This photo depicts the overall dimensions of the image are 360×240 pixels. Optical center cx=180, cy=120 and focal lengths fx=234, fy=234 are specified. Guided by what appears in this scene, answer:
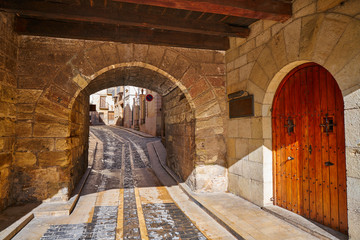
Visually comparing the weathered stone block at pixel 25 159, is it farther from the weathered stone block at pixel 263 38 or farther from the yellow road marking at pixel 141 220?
the weathered stone block at pixel 263 38

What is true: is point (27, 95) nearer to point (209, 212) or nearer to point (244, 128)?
point (209, 212)

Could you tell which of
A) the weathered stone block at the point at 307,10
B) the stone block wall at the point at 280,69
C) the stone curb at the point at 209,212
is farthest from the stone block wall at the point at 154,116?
the weathered stone block at the point at 307,10

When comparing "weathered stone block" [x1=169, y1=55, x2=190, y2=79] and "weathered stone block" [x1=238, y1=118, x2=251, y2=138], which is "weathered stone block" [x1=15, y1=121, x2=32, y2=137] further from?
"weathered stone block" [x1=238, y1=118, x2=251, y2=138]

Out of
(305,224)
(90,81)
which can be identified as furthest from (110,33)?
(305,224)

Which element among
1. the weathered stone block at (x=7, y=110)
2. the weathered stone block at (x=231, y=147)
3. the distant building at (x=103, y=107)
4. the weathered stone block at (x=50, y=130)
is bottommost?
the weathered stone block at (x=231, y=147)

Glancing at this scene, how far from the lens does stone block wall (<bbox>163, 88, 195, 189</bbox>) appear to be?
513 cm

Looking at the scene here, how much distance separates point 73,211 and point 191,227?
2.02 m

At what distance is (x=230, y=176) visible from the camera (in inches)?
186

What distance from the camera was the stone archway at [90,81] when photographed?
160 inches

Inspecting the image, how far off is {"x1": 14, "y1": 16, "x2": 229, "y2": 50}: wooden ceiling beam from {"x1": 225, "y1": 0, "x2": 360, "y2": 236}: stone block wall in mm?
776

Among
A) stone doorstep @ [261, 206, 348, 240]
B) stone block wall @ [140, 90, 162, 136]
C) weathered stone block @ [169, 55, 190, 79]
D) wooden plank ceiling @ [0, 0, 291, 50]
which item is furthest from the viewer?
stone block wall @ [140, 90, 162, 136]

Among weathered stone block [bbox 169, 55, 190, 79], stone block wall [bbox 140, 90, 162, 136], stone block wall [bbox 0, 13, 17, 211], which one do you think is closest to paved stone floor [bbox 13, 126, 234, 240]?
stone block wall [bbox 0, 13, 17, 211]

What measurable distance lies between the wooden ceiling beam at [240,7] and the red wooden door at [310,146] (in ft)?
2.75

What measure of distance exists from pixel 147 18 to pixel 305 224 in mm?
3732
